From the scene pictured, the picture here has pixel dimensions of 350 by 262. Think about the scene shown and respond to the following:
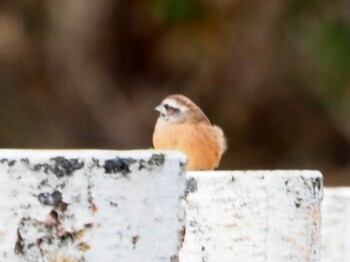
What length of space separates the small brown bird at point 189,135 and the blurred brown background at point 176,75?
6731 mm

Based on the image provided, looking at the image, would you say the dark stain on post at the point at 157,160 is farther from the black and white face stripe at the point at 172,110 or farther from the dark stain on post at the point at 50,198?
the black and white face stripe at the point at 172,110

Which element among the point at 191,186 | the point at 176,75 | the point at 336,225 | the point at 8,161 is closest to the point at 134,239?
the point at 8,161

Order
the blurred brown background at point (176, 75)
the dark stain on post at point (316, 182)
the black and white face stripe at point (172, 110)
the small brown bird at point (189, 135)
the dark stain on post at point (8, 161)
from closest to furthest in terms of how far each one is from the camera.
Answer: the dark stain on post at point (8, 161) < the dark stain on post at point (316, 182) < the small brown bird at point (189, 135) < the black and white face stripe at point (172, 110) < the blurred brown background at point (176, 75)

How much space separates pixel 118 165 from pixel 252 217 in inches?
38.1

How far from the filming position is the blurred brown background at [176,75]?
1377cm

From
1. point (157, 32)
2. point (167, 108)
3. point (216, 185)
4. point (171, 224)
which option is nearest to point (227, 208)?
point (216, 185)

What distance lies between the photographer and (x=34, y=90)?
15.4m

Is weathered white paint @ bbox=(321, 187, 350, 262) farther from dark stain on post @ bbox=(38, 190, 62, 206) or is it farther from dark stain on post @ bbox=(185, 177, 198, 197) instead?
dark stain on post @ bbox=(38, 190, 62, 206)

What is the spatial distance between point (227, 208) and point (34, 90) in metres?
12.5

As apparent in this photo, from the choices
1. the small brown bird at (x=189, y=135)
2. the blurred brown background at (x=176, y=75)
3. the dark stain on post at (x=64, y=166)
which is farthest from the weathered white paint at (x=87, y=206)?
the blurred brown background at (x=176, y=75)

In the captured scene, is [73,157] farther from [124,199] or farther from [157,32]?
[157,32]

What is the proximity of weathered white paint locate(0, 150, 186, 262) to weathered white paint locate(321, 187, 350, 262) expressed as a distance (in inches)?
81.1

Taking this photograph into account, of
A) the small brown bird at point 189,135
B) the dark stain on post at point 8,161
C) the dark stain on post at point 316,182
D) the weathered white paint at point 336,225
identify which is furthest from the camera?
the small brown bird at point 189,135

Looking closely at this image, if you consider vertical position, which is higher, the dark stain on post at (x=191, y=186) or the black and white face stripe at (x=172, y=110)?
the black and white face stripe at (x=172, y=110)
